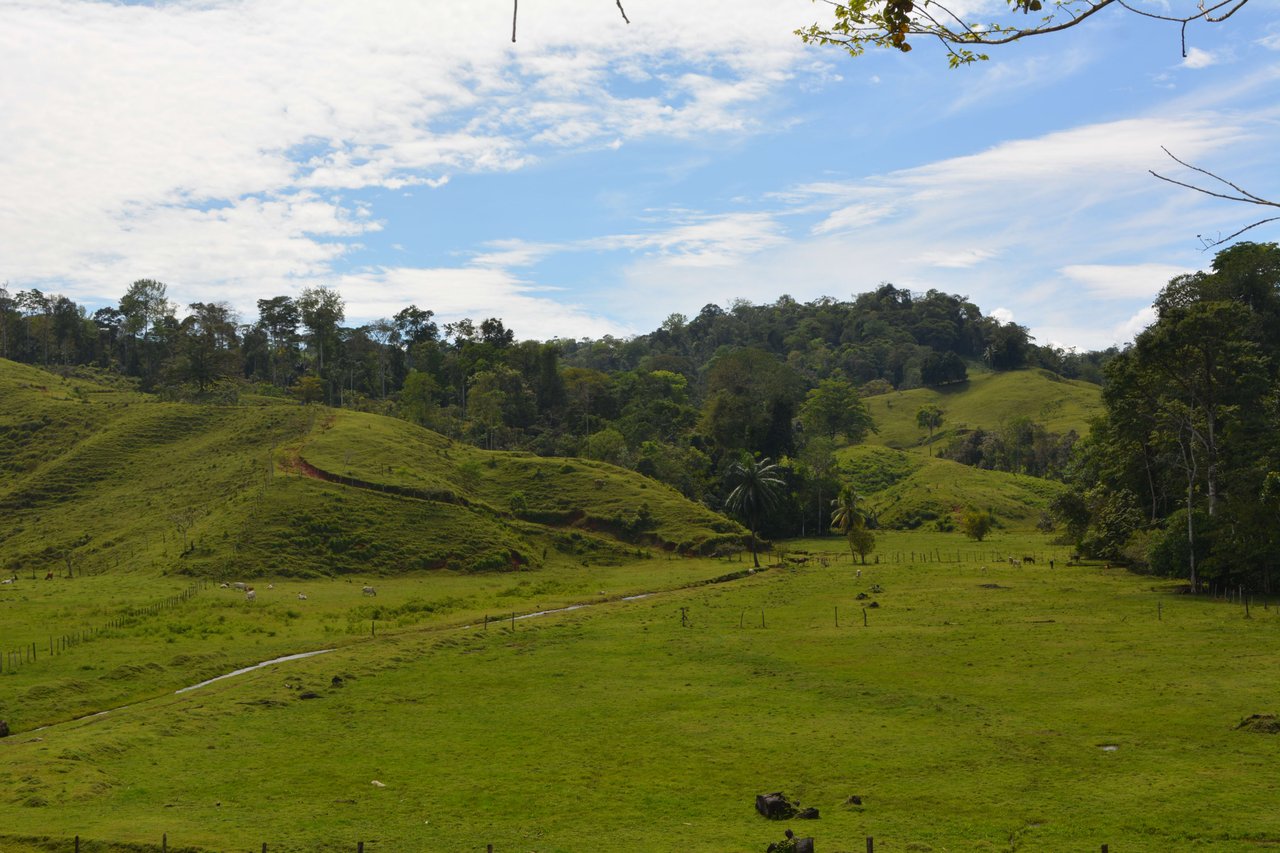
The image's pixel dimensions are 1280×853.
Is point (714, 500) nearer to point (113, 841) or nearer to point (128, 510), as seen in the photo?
point (128, 510)

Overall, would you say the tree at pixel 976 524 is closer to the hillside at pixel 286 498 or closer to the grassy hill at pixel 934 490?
the grassy hill at pixel 934 490

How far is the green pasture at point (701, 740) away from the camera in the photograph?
80.2ft

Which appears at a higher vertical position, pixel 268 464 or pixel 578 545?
pixel 268 464

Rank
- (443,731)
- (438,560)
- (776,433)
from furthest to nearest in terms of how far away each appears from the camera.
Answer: (776,433) < (438,560) < (443,731)

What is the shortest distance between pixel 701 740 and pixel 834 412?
130m

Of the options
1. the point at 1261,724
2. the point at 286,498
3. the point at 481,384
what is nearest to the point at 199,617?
the point at 286,498

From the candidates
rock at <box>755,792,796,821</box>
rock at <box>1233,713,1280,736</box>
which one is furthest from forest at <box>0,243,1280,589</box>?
rock at <box>755,792,796,821</box>

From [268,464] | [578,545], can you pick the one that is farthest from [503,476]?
[268,464]

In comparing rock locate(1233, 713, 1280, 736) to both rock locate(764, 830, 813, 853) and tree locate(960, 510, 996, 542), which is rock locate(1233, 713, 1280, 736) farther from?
tree locate(960, 510, 996, 542)

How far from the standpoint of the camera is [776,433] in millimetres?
135000

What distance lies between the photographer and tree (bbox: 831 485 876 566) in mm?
85600

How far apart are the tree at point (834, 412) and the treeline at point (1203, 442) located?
81.4 m

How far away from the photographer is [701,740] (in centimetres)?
3297

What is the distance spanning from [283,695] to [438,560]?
44.7m
